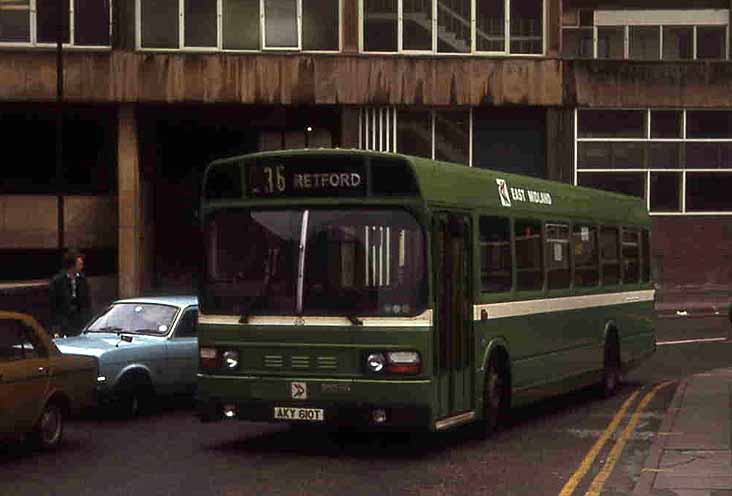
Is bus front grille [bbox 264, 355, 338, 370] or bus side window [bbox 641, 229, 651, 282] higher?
bus side window [bbox 641, 229, 651, 282]

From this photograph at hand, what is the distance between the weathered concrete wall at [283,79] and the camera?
1662 inches

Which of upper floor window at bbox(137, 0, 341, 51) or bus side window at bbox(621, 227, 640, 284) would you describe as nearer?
bus side window at bbox(621, 227, 640, 284)

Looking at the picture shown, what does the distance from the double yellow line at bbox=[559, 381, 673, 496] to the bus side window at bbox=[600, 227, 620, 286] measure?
5.46 feet

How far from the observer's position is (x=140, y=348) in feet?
56.1

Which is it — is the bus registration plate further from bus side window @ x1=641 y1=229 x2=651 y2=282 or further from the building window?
the building window

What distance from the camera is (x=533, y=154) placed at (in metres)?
45.0

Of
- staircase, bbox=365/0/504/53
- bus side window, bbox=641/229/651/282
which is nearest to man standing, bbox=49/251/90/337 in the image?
bus side window, bbox=641/229/651/282

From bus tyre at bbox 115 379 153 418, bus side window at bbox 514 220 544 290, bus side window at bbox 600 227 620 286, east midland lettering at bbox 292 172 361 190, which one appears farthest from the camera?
bus side window at bbox 600 227 620 286

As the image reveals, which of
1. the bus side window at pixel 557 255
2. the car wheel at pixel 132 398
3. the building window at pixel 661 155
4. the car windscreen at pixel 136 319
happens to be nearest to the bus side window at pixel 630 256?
the bus side window at pixel 557 255

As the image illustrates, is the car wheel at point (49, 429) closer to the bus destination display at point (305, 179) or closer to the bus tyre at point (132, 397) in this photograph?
the bus tyre at point (132, 397)

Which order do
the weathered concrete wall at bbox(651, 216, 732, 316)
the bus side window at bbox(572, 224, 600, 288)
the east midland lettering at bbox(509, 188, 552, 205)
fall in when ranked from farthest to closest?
the weathered concrete wall at bbox(651, 216, 732, 316)
the bus side window at bbox(572, 224, 600, 288)
the east midland lettering at bbox(509, 188, 552, 205)

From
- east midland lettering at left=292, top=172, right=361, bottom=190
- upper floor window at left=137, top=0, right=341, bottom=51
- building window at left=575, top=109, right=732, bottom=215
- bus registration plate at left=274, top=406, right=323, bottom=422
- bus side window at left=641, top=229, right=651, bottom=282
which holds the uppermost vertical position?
upper floor window at left=137, top=0, right=341, bottom=51

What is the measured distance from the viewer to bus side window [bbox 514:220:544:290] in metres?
16.3

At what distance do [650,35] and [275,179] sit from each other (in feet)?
117
